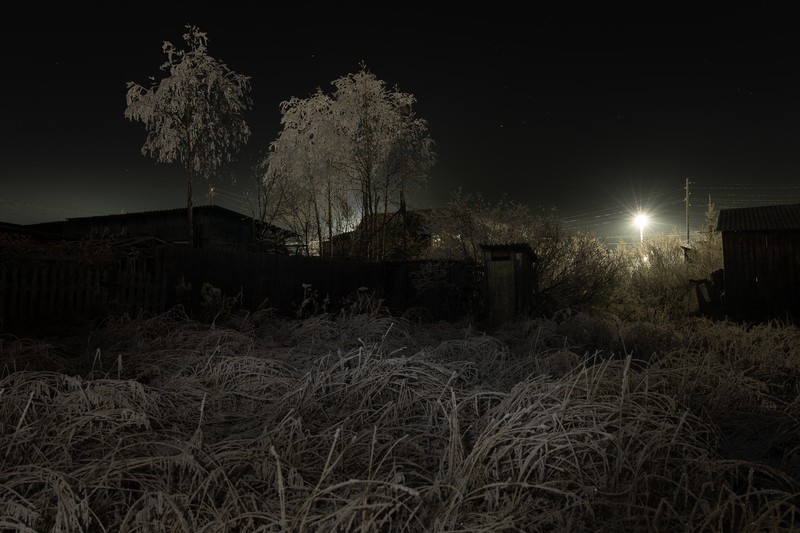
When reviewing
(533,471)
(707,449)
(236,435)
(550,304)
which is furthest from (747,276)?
(236,435)

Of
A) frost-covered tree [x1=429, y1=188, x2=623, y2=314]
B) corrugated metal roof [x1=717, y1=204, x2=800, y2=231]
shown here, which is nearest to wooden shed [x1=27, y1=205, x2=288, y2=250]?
frost-covered tree [x1=429, y1=188, x2=623, y2=314]

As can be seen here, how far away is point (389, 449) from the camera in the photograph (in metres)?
2.10

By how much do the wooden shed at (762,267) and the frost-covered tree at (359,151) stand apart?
9.97 metres

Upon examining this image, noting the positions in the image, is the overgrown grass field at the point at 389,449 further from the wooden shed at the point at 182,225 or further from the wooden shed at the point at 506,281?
the wooden shed at the point at 182,225

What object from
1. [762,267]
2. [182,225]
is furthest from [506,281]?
[182,225]

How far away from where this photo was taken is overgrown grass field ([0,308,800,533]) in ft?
5.84

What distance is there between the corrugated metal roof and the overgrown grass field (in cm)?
841

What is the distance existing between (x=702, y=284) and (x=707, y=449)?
11.8 metres

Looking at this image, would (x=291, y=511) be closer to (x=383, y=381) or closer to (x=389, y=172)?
(x=383, y=381)

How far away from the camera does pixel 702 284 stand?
12.3 m

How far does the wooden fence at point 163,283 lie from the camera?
651cm

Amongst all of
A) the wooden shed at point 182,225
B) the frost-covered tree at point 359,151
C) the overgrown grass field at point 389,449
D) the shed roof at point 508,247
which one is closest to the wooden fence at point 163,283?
the shed roof at point 508,247

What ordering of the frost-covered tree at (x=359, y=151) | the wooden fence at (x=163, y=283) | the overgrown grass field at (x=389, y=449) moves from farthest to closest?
the frost-covered tree at (x=359, y=151) → the wooden fence at (x=163, y=283) → the overgrown grass field at (x=389, y=449)

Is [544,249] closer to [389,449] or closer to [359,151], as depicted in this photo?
[359,151]
